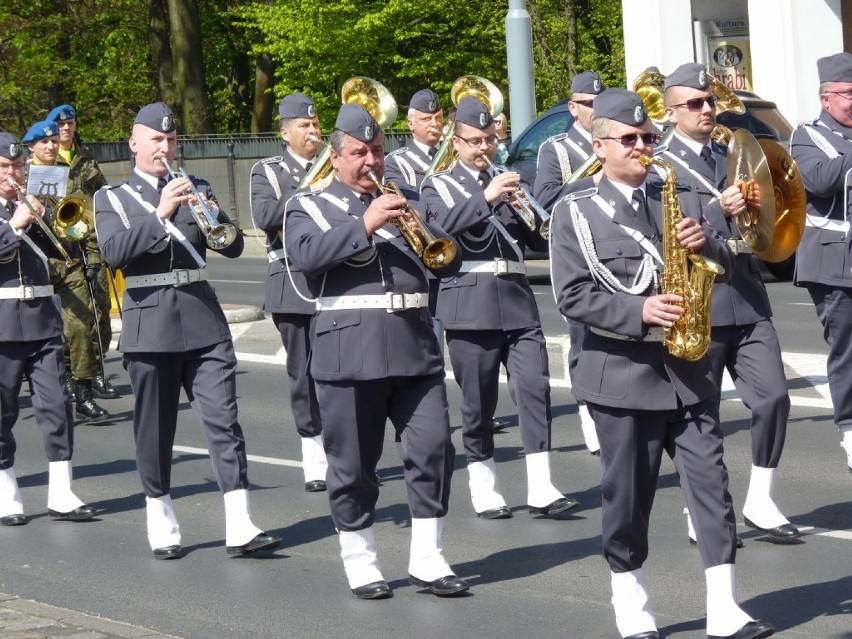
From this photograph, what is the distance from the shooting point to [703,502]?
620cm

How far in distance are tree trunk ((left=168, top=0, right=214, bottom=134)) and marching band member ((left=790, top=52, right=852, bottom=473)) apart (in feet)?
95.4

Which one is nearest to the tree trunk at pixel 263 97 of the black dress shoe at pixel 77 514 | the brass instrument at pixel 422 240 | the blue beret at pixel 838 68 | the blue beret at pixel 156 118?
the black dress shoe at pixel 77 514

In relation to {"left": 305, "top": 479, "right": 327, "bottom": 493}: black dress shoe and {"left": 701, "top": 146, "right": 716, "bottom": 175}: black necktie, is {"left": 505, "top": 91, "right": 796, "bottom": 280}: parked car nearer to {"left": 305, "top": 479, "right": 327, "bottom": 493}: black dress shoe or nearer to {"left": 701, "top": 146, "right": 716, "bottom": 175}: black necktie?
{"left": 305, "top": 479, "right": 327, "bottom": 493}: black dress shoe

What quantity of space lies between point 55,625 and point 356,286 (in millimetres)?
1921

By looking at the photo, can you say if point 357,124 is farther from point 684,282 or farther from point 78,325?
point 78,325

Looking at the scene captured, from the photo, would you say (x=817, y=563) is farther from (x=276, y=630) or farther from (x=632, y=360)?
(x=276, y=630)

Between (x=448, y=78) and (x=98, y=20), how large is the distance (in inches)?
401

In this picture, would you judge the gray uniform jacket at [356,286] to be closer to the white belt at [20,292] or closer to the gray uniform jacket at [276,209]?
the gray uniform jacket at [276,209]

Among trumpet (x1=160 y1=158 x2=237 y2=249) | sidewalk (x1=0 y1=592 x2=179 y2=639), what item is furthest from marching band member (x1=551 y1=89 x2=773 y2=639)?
trumpet (x1=160 y1=158 x2=237 y2=249)

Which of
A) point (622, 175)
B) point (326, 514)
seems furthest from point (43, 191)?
point (622, 175)

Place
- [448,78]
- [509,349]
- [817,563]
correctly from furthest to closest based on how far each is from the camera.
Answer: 1. [448,78]
2. [509,349]
3. [817,563]

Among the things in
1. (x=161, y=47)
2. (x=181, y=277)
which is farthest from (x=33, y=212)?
(x=161, y=47)

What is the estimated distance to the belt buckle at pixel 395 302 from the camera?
284 inches

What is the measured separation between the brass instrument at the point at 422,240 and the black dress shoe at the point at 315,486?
2.91 m
